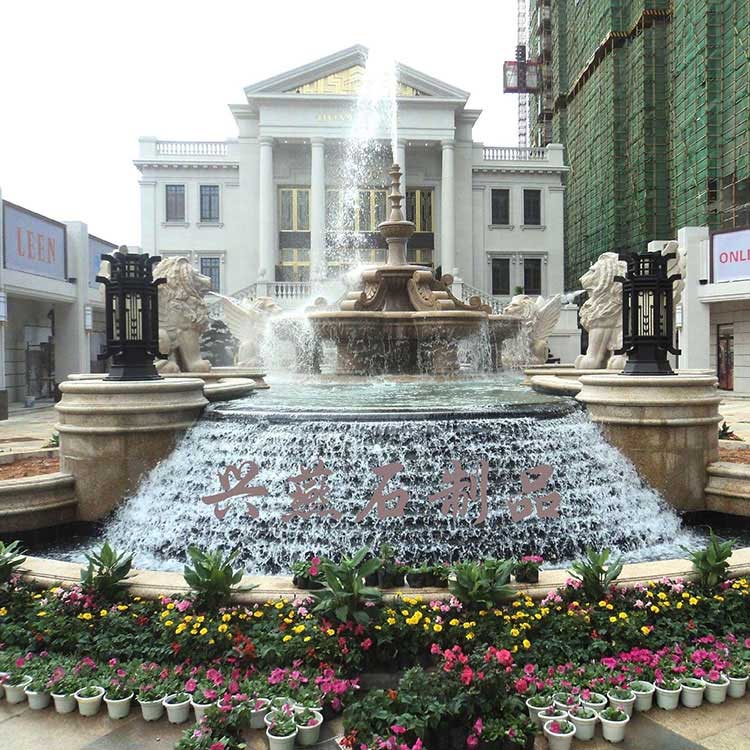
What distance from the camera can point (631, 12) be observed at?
1538 inches

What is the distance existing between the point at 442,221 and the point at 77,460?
38.6m

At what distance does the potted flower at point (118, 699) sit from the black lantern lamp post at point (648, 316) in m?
6.46

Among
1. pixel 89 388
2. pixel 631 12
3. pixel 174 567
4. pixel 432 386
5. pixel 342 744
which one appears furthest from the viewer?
pixel 631 12

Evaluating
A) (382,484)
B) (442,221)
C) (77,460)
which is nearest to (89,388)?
(77,460)

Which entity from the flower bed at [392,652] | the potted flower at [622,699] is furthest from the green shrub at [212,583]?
the potted flower at [622,699]

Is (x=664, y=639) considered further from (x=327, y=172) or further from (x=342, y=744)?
(x=327, y=172)

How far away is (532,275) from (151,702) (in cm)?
4545

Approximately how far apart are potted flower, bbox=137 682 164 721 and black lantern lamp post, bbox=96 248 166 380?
488 centimetres

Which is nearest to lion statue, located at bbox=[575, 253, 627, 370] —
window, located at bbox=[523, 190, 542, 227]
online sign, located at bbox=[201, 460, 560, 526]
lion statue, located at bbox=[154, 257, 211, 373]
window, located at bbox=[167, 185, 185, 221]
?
online sign, located at bbox=[201, 460, 560, 526]

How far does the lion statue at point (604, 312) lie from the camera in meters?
13.0

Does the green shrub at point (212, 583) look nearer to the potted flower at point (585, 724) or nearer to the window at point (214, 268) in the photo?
the potted flower at point (585, 724)

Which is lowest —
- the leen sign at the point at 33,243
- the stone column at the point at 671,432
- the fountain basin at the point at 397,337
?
the stone column at the point at 671,432

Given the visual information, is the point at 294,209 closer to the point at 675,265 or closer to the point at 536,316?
the point at 536,316

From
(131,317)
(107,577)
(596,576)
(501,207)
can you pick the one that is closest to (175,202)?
(501,207)
